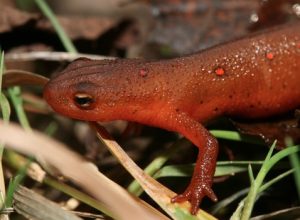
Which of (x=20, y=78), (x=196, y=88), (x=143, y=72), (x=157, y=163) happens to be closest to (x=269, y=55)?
(x=196, y=88)

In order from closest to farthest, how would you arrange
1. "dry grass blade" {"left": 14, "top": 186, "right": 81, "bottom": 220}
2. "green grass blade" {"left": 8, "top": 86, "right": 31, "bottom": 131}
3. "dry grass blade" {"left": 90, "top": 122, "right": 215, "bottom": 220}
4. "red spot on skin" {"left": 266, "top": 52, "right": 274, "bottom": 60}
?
"dry grass blade" {"left": 14, "top": 186, "right": 81, "bottom": 220} → "dry grass blade" {"left": 90, "top": 122, "right": 215, "bottom": 220} → "green grass blade" {"left": 8, "top": 86, "right": 31, "bottom": 131} → "red spot on skin" {"left": 266, "top": 52, "right": 274, "bottom": 60}

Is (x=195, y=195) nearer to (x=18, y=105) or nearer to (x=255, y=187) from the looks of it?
(x=255, y=187)

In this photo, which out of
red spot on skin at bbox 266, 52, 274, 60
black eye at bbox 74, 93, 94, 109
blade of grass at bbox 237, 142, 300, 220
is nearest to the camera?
blade of grass at bbox 237, 142, 300, 220

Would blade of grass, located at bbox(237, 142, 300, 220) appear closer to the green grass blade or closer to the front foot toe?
the front foot toe

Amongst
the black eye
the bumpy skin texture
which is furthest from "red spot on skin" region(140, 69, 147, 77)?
the black eye

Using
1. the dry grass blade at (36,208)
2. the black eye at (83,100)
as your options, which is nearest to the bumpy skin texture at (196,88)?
the black eye at (83,100)

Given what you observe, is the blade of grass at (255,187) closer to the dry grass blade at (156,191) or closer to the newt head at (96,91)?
the dry grass blade at (156,191)

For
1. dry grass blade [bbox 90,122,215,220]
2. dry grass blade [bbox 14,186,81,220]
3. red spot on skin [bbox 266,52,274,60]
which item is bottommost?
dry grass blade [bbox 14,186,81,220]

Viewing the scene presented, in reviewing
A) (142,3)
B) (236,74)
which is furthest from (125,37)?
(236,74)
